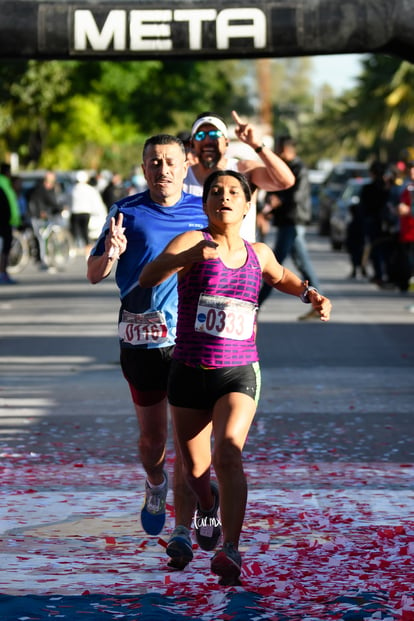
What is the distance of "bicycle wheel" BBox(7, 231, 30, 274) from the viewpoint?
28562 mm

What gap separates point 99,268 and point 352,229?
20707 mm

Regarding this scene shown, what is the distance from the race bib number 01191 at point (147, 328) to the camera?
6594 millimetres

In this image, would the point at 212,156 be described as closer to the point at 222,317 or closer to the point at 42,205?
the point at 222,317

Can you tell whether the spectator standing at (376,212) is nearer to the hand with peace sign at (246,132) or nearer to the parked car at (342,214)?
the parked car at (342,214)

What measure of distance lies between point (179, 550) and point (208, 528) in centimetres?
23

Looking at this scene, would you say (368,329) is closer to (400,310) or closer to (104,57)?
(400,310)

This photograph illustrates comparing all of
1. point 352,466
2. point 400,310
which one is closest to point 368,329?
point 400,310

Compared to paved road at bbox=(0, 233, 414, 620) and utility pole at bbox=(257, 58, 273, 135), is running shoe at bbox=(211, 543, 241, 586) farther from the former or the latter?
utility pole at bbox=(257, 58, 273, 135)

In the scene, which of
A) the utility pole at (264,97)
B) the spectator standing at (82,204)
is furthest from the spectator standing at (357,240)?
the utility pole at (264,97)

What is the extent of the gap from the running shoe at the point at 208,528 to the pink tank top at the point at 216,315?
26.5 inches

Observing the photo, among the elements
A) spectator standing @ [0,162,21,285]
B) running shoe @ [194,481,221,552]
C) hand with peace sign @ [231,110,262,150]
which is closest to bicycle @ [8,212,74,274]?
spectator standing @ [0,162,21,285]

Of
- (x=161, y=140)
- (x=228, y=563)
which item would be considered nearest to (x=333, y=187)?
(x=161, y=140)

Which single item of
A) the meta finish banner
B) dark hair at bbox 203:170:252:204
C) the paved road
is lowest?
the paved road

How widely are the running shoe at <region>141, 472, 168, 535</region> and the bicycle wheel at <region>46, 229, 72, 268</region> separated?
2312 cm
